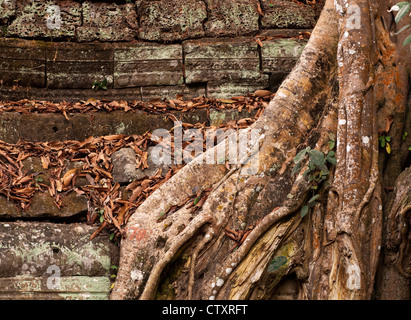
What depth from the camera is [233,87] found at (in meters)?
4.59

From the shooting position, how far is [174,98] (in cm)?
458

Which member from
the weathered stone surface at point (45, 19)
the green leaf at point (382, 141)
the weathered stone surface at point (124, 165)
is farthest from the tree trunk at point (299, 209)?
the weathered stone surface at point (45, 19)

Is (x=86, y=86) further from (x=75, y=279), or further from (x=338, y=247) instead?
(x=338, y=247)

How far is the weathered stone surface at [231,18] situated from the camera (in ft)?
15.7

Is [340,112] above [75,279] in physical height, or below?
above

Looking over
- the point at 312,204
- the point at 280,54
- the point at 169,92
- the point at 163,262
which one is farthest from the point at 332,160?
the point at 169,92

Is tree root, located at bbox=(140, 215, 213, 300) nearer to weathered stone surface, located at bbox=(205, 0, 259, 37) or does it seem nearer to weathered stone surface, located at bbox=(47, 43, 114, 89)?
weathered stone surface, located at bbox=(47, 43, 114, 89)

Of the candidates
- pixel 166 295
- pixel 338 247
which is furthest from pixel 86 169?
pixel 338 247

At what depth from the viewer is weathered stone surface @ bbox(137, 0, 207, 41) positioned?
4.77 m

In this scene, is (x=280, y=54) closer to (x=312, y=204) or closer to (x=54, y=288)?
(x=312, y=204)

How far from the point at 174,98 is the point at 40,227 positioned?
5.55ft

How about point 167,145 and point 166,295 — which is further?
point 167,145

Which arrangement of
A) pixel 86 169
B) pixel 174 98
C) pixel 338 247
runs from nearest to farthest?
pixel 338 247
pixel 86 169
pixel 174 98

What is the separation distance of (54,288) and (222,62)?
2.31 m
